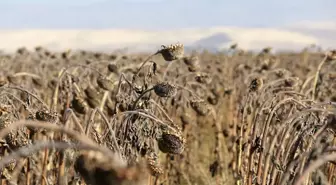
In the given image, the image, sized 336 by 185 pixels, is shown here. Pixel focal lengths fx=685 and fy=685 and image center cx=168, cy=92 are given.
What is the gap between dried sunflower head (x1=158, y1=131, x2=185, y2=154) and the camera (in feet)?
9.37

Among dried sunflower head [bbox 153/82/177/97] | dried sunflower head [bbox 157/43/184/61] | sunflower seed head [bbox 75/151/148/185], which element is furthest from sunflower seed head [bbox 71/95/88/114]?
sunflower seed head [bbox 75/151/148/185]

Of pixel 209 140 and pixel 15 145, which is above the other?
pixel 15 145

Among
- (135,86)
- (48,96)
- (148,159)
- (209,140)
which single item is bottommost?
(209,140)

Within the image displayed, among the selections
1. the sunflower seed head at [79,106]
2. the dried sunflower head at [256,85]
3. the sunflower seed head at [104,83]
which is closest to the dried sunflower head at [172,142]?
the sunflower seed head at [79,106]

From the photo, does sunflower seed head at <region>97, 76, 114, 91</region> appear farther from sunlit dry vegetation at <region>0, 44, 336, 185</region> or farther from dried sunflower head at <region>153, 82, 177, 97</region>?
dried sunflower head at <region>153, 82, 177, 97</region>

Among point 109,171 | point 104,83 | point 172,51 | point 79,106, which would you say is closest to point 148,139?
point 172,51

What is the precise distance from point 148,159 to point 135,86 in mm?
557

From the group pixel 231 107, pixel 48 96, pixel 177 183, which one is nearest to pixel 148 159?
pixel 177 183

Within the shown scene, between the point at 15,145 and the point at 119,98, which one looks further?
the point at 119,98

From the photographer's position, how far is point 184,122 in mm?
5844

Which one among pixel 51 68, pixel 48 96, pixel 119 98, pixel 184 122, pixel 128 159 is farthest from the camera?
pixel 51 68

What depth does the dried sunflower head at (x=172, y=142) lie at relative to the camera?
286 cm

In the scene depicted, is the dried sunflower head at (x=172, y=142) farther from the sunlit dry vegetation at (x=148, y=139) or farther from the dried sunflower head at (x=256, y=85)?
the dried sunflower head at (x=256, y=85)

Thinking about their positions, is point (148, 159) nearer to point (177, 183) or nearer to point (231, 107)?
point (177, 183)
